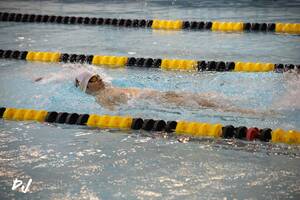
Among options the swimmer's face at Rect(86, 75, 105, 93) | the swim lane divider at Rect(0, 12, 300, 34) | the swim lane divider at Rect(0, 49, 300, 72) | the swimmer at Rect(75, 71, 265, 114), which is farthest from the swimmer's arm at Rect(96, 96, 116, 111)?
the swim lane divider at Rect(0, 12, 300, 34)

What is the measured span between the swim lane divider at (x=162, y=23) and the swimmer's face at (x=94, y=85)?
3723 mm

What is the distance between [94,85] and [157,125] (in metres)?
1.33

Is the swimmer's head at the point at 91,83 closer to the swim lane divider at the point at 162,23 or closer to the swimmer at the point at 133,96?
the swimmer at the point at 133,96

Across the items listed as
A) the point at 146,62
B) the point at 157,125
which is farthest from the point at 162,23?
the point at 157,125

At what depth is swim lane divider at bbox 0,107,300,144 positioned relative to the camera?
478cm

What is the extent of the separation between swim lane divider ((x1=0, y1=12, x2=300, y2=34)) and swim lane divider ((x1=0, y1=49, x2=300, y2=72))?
2173 mm

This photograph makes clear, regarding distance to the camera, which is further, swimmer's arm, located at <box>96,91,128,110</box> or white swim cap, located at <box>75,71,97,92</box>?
white swim cap, located at <box>75,71,97,92</box>

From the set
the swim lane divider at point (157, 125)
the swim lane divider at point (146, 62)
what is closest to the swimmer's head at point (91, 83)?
the swim lane divider at point (157, 125)

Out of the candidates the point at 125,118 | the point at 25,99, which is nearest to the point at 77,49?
the point at 25,99

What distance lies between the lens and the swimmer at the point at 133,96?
5805 millimetres

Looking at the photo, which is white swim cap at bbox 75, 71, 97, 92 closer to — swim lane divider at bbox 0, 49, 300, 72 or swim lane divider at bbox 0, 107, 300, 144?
swim lane divider at bbox 0, 107, 300, 144

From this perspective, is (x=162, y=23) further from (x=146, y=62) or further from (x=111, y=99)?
(x=111, y=99)

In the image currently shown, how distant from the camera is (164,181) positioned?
397 cm

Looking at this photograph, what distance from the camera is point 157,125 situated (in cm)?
512
